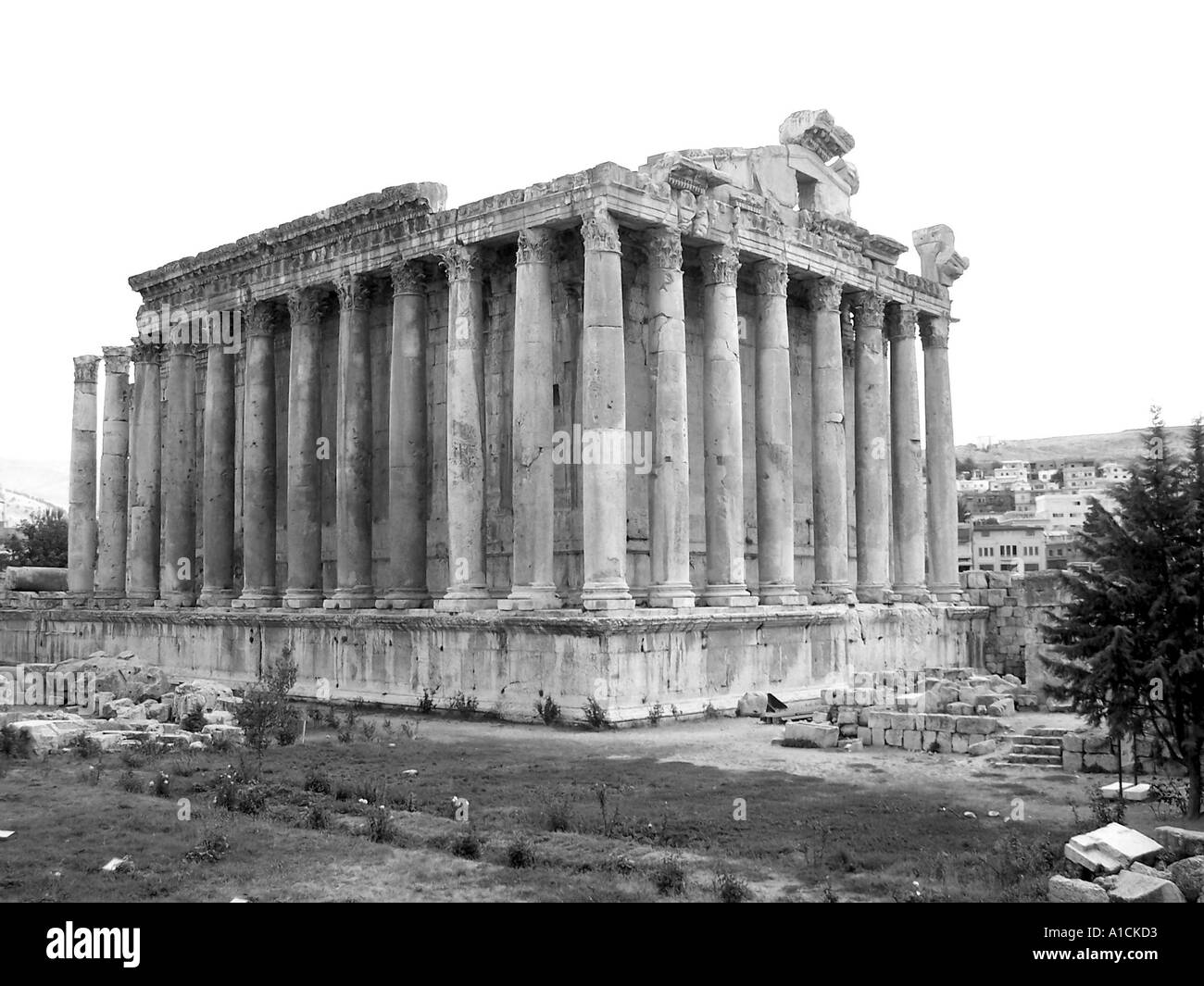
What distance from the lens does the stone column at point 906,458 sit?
3338 centimetres

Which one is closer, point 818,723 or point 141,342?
point 818,723

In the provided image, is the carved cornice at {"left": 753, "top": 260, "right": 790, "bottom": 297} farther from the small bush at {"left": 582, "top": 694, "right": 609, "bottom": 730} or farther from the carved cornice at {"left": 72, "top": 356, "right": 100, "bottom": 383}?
the carved cornice at {"left": 72, "top": 356, "right": 100, "bottom": 383}

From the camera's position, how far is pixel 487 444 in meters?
27.9

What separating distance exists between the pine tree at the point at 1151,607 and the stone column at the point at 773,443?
14.1m

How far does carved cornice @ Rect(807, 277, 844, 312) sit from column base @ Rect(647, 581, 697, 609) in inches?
385

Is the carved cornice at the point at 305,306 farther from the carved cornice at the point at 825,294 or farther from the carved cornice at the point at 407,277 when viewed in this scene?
the carved cornice at the point at 825,294

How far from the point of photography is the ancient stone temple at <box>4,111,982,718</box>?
2467 centimetres

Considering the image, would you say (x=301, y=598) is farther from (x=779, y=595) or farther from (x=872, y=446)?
(x=872, y=446)

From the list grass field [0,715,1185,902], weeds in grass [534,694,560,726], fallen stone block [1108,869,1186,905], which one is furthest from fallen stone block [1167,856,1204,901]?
weeds in grass [534,694,560,726]

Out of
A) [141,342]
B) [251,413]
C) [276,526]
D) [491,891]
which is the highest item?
[141,342]
